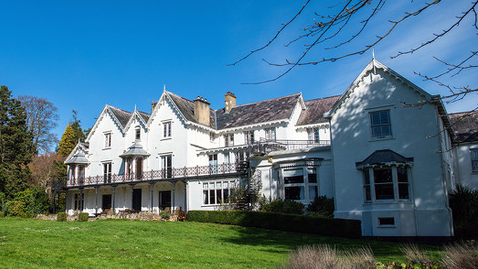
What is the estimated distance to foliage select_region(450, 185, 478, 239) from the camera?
68.8 ft

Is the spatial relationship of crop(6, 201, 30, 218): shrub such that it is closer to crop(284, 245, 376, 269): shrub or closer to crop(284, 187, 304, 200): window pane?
crop(284, 187, 304, 200): window pane

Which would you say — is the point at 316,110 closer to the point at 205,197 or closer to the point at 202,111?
the point at 202,111

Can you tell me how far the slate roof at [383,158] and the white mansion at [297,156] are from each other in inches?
2.5

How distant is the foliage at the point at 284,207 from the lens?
25.4 meters

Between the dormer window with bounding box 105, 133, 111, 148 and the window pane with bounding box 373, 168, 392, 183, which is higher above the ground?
the dormer window with bounding box 105, 133, 111, 148

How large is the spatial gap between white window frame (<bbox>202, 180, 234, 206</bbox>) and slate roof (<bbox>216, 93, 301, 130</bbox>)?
7014mm

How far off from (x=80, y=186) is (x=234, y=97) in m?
18.5

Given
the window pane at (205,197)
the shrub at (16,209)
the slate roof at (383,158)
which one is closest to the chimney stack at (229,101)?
the window pane at (205,197)

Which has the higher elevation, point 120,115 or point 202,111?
point 120,115

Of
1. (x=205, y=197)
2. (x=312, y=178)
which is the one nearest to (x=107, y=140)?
(x=205, y=197)

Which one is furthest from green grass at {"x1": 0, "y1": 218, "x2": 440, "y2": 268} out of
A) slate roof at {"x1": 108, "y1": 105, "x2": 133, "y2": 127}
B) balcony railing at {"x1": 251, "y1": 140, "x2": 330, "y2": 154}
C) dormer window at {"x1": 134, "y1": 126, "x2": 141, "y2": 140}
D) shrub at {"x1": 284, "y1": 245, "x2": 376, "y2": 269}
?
slate roof at {"x1": 108, "y1": 105, "x2": 133, "y2": 127}

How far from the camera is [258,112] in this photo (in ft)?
127

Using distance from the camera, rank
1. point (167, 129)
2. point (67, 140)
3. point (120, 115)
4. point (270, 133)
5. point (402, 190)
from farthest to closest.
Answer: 1. point (67, 140)
2. point (120, 115)
3. point (167, 129)
4. point (270, 133)
5. point (402, 190)

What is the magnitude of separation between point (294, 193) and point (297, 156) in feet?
8.34
